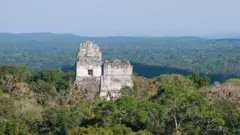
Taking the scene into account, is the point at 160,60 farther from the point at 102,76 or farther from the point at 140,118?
the point at 140,118

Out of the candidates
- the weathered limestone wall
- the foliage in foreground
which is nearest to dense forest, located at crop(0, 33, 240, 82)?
the weathered limestone wall

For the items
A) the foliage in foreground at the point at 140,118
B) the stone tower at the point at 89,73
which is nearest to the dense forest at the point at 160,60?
the stone tower at the point at 89,73

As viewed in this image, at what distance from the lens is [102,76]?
24422 millimetres

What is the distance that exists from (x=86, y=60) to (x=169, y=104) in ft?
27.7

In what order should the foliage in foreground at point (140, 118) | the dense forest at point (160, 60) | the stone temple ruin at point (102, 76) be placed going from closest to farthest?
the foliage in foreground at point (140, 118)
the stone temple ruin at point (102, 76)
the dense forest at point (160, 60)

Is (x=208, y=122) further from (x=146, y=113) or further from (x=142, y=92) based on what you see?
(x=142, y=92)

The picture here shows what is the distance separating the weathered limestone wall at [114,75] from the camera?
961 inches

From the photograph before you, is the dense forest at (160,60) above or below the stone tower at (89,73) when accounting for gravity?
below

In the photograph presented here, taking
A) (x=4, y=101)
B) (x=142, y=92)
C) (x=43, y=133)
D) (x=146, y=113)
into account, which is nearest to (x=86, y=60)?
(x=142, y=92)

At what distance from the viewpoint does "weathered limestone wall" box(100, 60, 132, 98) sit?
24.4m

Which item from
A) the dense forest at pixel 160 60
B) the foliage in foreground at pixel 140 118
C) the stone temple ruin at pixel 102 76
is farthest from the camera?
the dense forest at pixel 160 60

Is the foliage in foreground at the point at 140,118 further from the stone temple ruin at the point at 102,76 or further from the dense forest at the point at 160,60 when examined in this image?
the dense forest at the point at 160,60

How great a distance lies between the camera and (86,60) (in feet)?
80.8

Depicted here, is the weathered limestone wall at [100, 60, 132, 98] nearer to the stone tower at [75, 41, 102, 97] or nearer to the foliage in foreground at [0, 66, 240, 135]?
the stone tower at [75, 41, 102, 97]
